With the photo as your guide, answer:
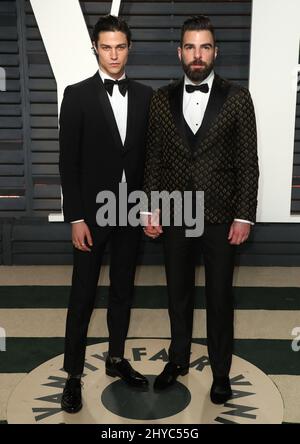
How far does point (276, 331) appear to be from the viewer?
10.8 feet

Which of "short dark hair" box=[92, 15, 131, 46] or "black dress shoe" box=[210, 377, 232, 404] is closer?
"short dark hair" box=[92, 15, 131, 46]

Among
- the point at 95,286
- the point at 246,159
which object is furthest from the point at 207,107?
the point at 95,286

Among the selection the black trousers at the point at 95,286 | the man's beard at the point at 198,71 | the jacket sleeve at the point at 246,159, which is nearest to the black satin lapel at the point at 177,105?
the man's beard at the point at 198,71

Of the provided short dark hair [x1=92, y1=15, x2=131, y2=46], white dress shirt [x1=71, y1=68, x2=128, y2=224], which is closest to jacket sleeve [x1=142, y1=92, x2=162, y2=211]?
white dress shirt [x1=71, y1=68, x2=128, y2=224]

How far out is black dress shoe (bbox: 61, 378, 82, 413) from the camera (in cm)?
244

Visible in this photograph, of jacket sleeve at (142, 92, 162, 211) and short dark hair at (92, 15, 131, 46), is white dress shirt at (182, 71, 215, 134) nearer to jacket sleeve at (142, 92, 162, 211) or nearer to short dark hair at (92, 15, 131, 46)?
jacket sleeve at (142, 92, 162, 211)

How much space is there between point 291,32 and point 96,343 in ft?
8.70

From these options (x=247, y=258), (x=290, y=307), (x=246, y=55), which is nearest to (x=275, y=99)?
(x=246, y=55)

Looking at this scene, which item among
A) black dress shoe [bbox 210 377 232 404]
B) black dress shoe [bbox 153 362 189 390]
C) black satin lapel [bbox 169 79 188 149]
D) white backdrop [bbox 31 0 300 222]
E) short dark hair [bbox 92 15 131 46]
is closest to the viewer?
short dark hair [bbox 92 15 131 46]

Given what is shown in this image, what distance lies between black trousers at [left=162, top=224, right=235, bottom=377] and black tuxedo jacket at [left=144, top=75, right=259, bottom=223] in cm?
13

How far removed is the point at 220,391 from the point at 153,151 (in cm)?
112

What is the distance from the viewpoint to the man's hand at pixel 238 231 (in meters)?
2.37

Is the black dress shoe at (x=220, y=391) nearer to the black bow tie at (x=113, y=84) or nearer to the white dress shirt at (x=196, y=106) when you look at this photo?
the white dress shirt at (x=196, y=106)

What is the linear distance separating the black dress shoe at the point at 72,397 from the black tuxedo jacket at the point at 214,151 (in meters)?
0.94
